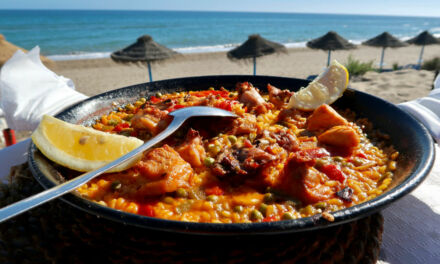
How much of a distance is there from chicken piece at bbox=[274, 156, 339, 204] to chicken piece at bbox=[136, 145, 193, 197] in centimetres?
56

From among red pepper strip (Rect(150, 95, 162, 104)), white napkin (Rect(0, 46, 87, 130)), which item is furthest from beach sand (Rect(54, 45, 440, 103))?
red pepper strip (Rect(150, 95, 162, 104))

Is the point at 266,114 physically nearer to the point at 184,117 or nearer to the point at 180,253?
the point at 184,117

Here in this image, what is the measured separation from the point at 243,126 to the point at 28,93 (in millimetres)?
2648

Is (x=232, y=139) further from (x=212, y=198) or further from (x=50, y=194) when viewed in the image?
(x=50, y=194)

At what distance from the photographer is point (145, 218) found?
4.08 ft

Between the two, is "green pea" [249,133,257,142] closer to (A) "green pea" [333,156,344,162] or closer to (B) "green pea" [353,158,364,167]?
(A) "green pea" [333,156,344,162]

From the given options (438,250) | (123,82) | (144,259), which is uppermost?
(144,259)

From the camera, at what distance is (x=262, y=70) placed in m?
21.6

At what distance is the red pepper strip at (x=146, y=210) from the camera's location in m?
1.69

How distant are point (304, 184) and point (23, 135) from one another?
9.58m

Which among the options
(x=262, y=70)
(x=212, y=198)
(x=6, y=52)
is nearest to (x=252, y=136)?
(x=212, y=198)

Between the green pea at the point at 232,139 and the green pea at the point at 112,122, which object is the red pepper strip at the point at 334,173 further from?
the green pea at the point at 112,122

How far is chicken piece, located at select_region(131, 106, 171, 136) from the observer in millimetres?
2441

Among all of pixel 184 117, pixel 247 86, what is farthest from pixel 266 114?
pixel 184 117
